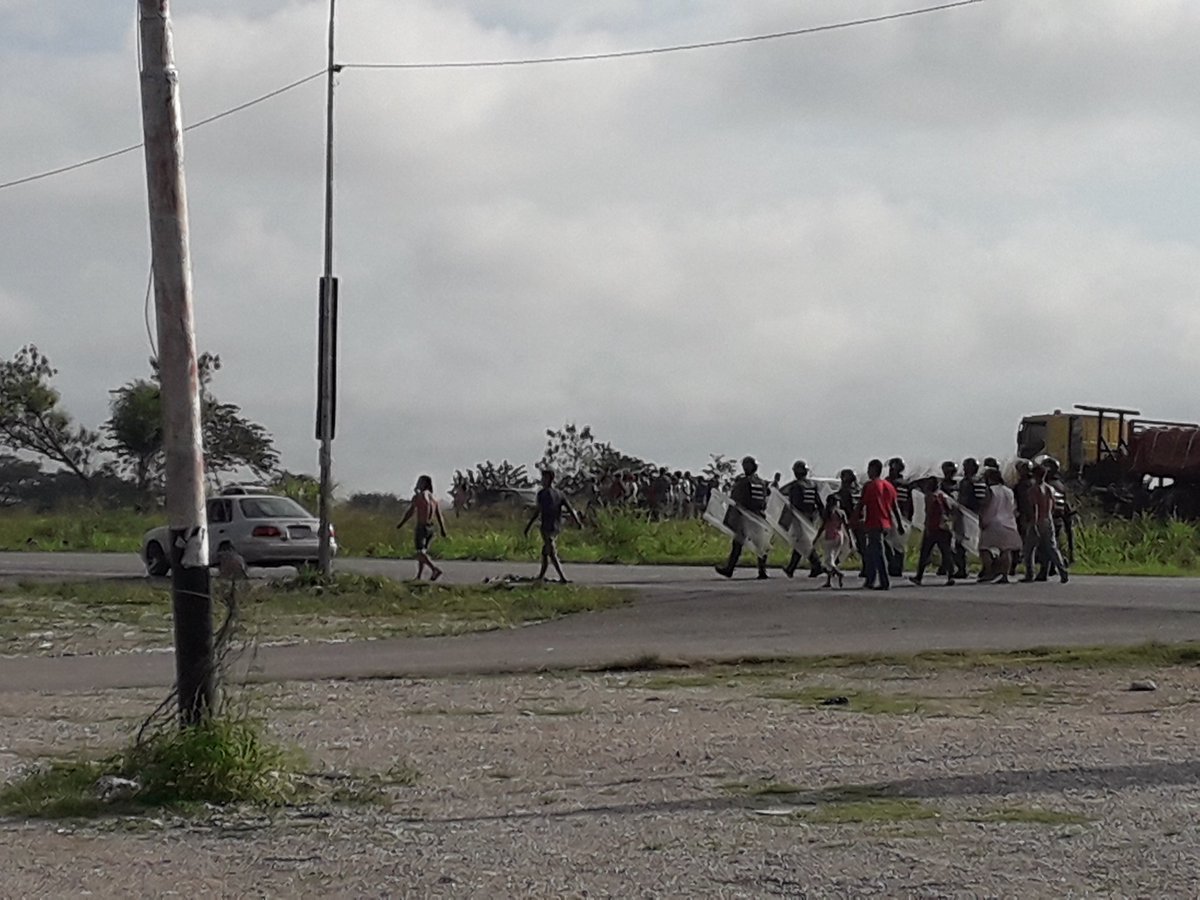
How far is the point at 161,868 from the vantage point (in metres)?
7.07

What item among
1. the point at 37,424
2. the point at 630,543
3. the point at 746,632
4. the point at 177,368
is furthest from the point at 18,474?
the point at 177,368

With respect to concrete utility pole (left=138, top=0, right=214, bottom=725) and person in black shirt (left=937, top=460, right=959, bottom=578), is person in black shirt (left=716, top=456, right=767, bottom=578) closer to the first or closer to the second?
person in black shirt (left=937, top=460, right=959, bottom=578)

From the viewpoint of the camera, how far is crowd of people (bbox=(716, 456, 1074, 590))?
2269 cm

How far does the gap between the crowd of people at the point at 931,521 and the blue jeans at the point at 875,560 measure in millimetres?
12

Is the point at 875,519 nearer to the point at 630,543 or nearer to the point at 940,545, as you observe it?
the point at 940,545

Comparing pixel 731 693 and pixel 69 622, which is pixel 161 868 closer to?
pixel 731 693

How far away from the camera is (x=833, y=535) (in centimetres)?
2373

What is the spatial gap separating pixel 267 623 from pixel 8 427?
55.8 m

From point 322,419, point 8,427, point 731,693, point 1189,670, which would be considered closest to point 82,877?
point 731,693

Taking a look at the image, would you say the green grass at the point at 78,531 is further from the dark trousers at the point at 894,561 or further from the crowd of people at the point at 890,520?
the dark trousers at the point at 894,561

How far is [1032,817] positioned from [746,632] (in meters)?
10.3

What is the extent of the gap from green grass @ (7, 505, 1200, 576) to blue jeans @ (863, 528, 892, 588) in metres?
7.11

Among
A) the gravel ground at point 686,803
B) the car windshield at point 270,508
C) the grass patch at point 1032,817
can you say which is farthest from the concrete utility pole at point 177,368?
the car windshield at point 270,508

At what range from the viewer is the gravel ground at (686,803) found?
681 centimetres
